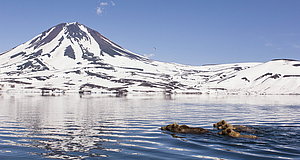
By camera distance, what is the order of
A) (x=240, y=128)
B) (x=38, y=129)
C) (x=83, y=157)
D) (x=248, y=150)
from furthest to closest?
(x=38, y=129), (x=240, y=128), (x=248, y=150), (x=83, y=157)

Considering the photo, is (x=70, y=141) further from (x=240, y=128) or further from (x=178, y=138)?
(x=240, y=128)

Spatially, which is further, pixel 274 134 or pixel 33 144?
pixel 274 134

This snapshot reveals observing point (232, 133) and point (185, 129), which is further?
point (185, 129)

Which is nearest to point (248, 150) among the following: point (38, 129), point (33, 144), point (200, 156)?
point (200, 156)

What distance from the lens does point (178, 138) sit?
29750mm

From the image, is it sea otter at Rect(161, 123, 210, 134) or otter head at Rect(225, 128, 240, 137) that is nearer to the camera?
otter head at Rect(225, 128, 240, 137)

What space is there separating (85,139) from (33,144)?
4608 millimetres

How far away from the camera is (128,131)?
1384 inches

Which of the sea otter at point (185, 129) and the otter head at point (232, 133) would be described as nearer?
the otter head at point (232, 133)

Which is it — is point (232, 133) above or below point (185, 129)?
below

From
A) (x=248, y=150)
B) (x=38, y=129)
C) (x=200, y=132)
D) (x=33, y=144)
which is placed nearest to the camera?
(x=248, y=150)

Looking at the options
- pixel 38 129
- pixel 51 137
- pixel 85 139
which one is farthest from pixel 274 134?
pixel 38 129

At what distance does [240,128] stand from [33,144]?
2017 cm

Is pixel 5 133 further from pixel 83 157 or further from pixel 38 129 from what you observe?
pixel 83 157
